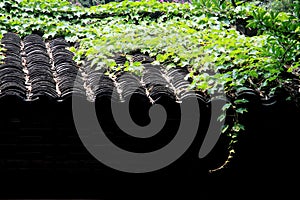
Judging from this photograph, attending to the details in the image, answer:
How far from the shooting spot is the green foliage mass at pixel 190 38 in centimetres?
443

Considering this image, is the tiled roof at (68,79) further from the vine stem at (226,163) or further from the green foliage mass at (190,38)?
the vine stem at (226,163)

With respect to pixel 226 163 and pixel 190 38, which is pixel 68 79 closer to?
pixel 226 163

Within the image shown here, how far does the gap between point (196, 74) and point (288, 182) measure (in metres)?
1.51

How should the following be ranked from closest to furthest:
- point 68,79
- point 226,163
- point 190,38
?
point 68,79 → point 226,163 → point 190,38

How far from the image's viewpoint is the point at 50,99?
158 inches

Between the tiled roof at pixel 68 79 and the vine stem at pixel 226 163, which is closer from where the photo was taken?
the tiled roof at pixel 68 79

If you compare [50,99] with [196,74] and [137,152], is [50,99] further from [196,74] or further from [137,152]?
[196,74]

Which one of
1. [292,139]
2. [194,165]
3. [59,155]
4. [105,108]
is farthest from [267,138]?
[59,155]

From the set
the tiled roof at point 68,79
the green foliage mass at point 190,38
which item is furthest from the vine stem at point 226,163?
the tiled roof at point 68,79

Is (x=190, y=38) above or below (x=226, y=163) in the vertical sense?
above

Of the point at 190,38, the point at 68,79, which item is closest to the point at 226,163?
the point at 68,79

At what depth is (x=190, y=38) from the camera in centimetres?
578

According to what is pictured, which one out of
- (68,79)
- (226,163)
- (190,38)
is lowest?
(226,163)

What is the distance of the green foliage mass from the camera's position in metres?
4.43
